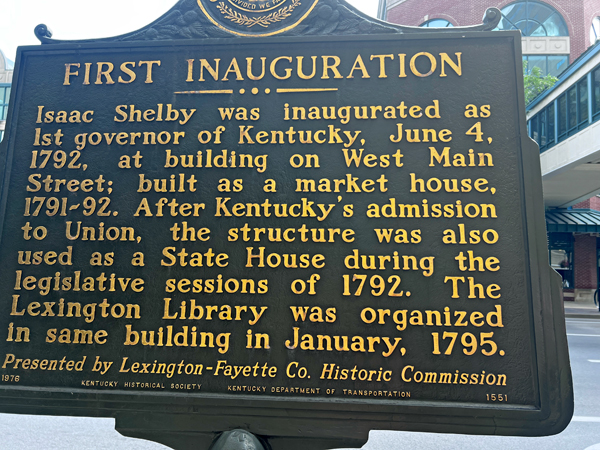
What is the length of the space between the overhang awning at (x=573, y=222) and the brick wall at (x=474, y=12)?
1016cm

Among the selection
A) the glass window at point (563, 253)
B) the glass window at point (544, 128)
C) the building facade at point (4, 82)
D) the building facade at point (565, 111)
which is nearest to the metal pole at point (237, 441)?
the building facade at point (565, 111)

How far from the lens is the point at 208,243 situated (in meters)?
2.29

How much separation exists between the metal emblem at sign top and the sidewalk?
1733 cm

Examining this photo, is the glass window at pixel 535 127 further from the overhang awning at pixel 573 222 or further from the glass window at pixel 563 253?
the glass window at pixel 563 253

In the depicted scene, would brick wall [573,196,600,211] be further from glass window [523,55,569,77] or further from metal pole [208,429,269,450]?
metal pole [208,429,269,450]

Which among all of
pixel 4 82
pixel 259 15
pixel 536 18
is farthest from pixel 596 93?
pixel 4 82

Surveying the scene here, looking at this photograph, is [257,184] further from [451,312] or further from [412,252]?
[451,312]

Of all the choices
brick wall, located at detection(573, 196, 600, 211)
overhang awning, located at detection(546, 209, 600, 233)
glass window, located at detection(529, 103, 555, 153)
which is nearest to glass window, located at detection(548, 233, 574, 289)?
brick wall, located at detection(573, 196, 600, 211)

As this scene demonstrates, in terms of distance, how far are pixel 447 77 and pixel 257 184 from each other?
1263 mm

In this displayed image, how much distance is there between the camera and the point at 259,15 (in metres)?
2.57

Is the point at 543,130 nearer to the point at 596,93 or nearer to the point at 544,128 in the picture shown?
the point at 544,128

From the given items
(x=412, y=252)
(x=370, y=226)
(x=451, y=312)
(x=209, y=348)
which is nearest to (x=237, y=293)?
(x=209, y=348)

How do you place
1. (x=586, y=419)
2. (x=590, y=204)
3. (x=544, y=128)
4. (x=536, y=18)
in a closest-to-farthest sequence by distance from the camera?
(x=586, y=419) → (x=544, y=128) → (x=590, y=204) → (x=536, y=18)

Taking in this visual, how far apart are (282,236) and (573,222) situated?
19.6m
